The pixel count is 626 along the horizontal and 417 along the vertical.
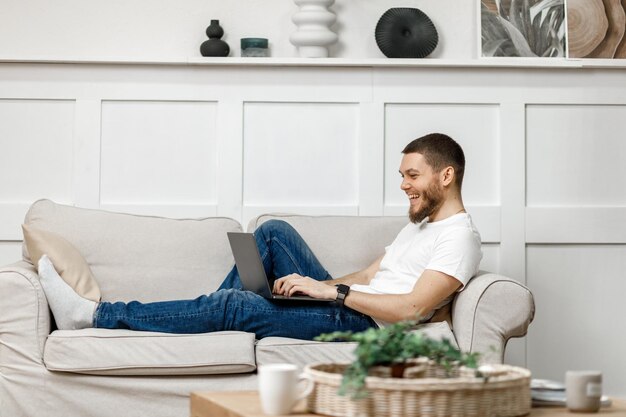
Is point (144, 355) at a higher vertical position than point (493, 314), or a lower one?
lower

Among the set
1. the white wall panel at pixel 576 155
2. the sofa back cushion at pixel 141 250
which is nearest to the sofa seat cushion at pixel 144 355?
the sofa back cushion at pixel 141 250

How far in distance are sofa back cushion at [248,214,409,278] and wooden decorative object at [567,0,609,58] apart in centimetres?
122

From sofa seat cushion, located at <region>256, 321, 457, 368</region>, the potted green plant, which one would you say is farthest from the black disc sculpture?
the potted green plant

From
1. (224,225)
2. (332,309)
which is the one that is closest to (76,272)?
(224,225)

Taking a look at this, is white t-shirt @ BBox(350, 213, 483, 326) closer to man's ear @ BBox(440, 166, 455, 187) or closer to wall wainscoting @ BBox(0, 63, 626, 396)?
man's ear @ BBox(440, 166, 455, 187)

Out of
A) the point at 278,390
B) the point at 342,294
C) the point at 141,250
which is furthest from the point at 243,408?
the point at 141,250

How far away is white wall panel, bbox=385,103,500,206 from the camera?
418 centimetres

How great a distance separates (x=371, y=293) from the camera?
10.4 feet

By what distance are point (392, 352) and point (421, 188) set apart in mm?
1515

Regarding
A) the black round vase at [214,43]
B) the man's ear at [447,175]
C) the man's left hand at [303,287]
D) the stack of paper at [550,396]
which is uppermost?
the black round vase at [214,43]

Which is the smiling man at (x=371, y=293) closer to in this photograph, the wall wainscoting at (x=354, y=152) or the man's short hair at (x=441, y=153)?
the man's short hair at (x=441, y=153)

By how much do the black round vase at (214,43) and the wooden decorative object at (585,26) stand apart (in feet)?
5.13

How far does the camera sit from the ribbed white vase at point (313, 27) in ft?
13.4

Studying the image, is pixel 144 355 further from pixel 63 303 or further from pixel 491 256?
pixel 491 256
